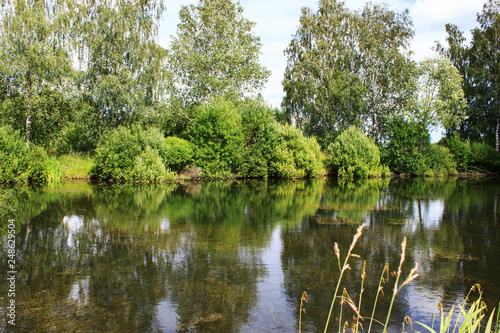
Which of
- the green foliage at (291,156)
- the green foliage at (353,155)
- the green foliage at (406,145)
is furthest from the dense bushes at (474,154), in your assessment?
the green foliage at (291,156)

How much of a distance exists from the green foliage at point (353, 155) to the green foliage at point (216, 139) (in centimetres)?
816

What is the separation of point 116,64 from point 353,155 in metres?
20.1

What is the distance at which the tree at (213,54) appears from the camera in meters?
32.8

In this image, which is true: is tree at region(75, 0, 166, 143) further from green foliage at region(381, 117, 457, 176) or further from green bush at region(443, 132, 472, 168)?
green bush at region(443, 132, 472, 168)

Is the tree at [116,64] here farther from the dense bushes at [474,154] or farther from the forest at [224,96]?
the dense bushes at [474,154]

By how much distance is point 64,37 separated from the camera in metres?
30.0

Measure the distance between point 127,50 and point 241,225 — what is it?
25359mm

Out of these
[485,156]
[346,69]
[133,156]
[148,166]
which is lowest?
[148,166]

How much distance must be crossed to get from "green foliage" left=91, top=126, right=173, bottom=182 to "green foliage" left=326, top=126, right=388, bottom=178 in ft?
46.1

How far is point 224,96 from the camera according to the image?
3312 cm

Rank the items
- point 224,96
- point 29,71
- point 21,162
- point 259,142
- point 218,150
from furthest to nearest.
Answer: point 224,96 → point 259,142 → point 218,150 → point 29,71 → point 21,162

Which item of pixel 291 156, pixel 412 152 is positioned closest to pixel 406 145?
pixel 412 152

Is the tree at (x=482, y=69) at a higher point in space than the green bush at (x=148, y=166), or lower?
higher

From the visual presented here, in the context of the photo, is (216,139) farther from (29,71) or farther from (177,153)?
(29,71)
